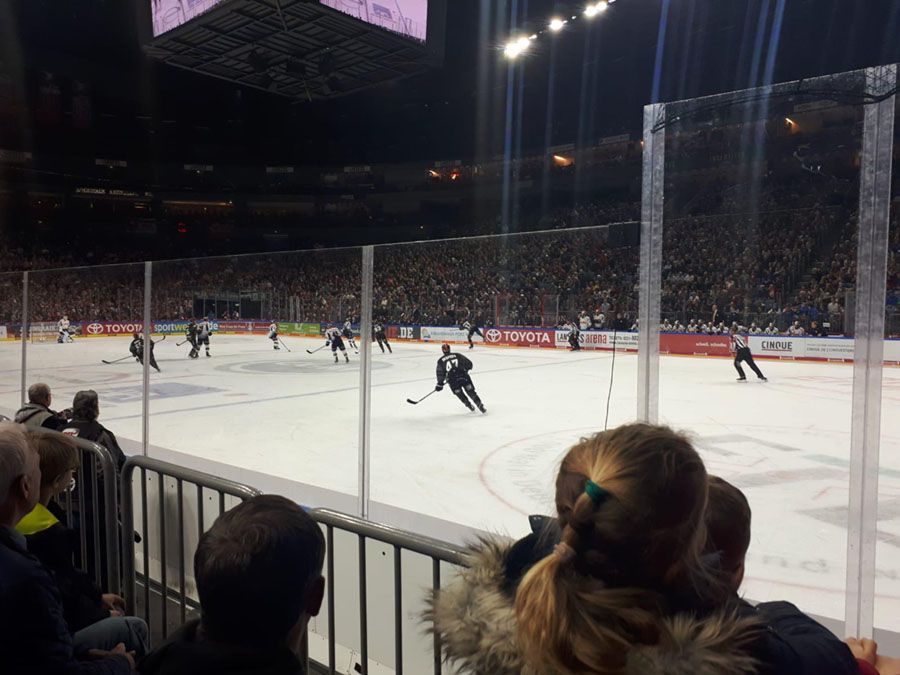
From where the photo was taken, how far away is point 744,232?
3559 millimetres

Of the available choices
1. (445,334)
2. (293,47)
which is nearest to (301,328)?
(445,334)

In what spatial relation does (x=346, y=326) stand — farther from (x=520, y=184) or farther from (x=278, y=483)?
(x=520, y=184)

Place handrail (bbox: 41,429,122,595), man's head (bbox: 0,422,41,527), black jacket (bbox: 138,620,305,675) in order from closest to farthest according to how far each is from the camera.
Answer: black jacket (bbox: 138,620,305,675)
man's head (bbox: 0,422,41,527)
handrail (bbox: 41,429,122,595)

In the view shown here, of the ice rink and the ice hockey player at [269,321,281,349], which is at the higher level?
the ice hockey player at [269,321,281,349]

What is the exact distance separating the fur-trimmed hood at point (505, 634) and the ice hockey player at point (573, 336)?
15.0 feet

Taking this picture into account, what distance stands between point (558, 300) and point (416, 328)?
1363mm

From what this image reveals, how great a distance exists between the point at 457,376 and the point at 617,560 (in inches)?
277

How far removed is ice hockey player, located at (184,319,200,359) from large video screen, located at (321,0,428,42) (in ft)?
15.3

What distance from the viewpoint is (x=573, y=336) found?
5824mm

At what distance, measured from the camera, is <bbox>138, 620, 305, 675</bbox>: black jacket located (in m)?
1.14

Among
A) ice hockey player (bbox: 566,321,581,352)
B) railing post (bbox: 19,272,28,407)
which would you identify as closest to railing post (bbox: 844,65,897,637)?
ice hockey player (bbox: 566,321,581,352)

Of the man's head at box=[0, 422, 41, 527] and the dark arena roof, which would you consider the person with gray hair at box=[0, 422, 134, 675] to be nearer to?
the man's head at box=[0, 422, 41, 527]

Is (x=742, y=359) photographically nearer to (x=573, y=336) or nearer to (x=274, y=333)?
(x=573, y=336)

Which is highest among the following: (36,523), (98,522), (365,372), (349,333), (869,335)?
(869,335)
